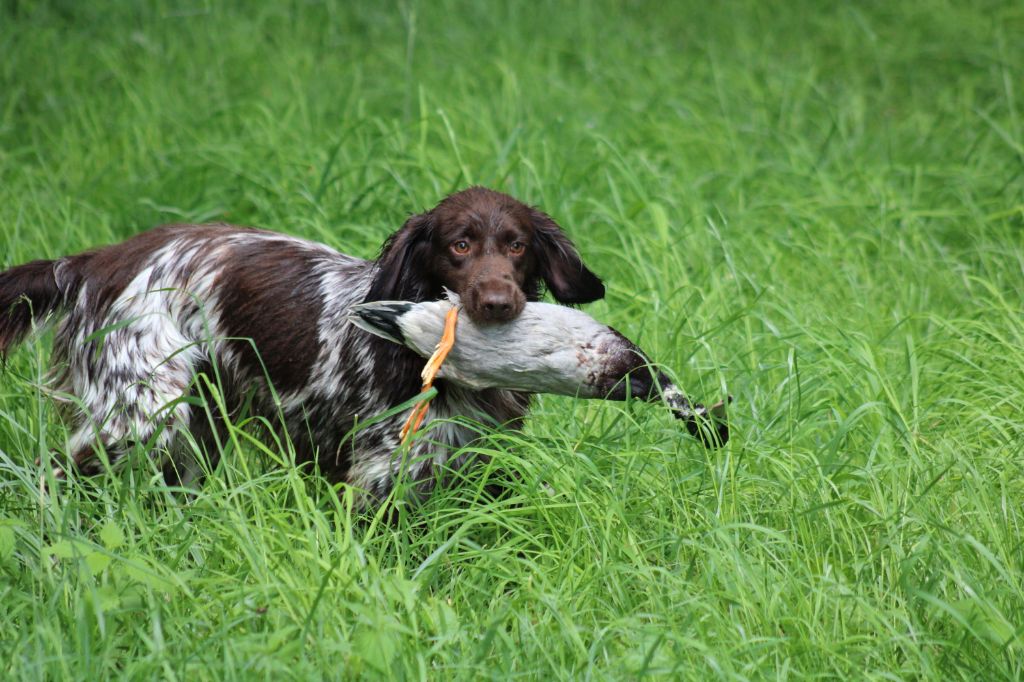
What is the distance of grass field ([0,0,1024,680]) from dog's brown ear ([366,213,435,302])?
52cm

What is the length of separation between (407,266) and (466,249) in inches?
8.2

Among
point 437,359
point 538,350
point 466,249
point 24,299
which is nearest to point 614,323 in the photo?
point 466,249

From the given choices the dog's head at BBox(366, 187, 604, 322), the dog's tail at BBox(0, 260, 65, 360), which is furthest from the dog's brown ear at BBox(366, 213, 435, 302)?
the dog's tail at BBox(0, 260, 65, 360)

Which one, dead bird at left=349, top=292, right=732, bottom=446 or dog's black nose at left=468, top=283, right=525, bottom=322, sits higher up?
dog's black nose at left=468, top=283, right=525, bottom=322

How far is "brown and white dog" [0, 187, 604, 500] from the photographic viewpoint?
3.81 m

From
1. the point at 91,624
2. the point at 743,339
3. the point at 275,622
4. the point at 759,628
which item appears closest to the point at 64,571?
the point at 91,624

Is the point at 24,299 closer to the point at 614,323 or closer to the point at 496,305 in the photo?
the point at 496,305

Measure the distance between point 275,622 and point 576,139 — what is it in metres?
3.73

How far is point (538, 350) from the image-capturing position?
355 cm

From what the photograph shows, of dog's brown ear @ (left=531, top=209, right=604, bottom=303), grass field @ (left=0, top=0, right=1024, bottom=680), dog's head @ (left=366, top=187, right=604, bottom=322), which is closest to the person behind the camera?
grass field @ (left=0, top=0, right=1024, bottom=680)

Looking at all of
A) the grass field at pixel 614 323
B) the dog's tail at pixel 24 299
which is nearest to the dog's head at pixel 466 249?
the grass field at pixel 614 323

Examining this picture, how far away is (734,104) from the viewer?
731 cm

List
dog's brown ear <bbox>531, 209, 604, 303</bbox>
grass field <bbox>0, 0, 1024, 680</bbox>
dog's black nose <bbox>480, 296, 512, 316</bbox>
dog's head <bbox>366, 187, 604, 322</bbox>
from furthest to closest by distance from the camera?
dog's brown ear <bbox>531, 209, 604, 303</bbox> < dog's head <bbox>366, 187, 604, 322</bbox> < dog's black nose <bbox>480, 296, 512, 316</bbox> < grass field <bbox>0, 0, 1024, 680</bbox>

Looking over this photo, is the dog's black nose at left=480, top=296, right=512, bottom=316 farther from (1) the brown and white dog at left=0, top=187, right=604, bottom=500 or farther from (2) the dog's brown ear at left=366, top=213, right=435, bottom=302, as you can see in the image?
(2) the dog's brown ear at left=366, top=213, right=435, bottom=302
